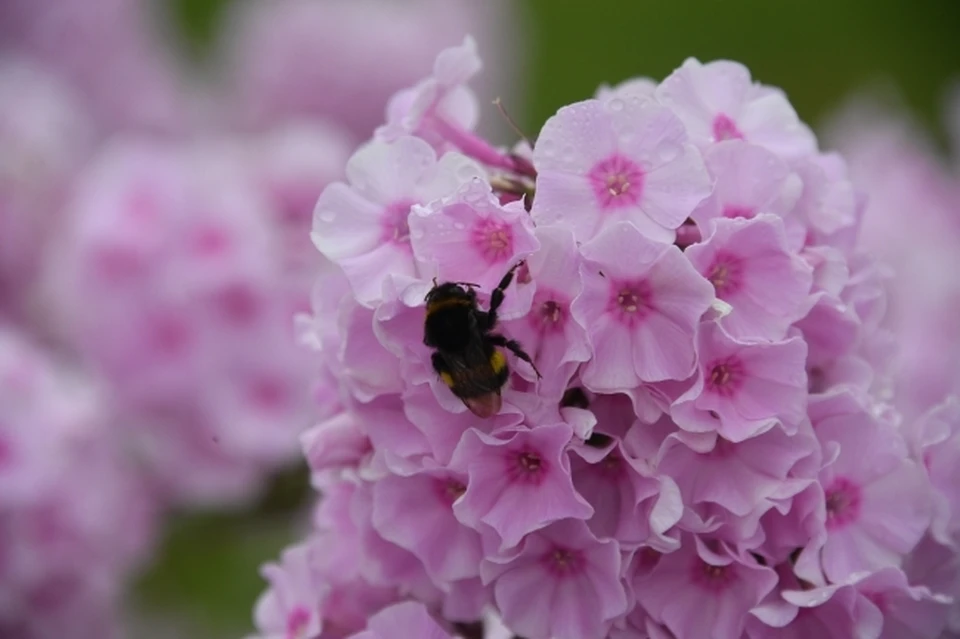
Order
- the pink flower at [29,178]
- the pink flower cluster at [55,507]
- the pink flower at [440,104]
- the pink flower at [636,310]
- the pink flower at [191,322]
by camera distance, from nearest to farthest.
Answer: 1. the pink flower at [636,310]
2. the pink flower at [440,104]
3. the pink flower cluster at [55,507]
4. the pink flower at [191,322]
5. the pink flower at [29,178]

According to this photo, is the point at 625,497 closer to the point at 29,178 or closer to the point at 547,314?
the point at 547,314

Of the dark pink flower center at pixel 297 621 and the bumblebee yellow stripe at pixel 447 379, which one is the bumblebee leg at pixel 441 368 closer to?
the bumblebee yellow stripe at pixel 447 379

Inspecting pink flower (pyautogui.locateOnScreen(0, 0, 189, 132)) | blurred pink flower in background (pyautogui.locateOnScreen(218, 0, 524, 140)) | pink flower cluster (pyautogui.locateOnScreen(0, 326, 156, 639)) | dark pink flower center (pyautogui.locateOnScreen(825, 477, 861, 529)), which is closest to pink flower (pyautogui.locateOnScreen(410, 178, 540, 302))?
dark pink flower center (pyautogui.locateOnScreen(825, 477, 861, 529))

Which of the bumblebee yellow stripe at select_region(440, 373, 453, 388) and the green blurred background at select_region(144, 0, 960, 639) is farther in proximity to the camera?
the green blurred background at select_region(144, 0, 960, 639)

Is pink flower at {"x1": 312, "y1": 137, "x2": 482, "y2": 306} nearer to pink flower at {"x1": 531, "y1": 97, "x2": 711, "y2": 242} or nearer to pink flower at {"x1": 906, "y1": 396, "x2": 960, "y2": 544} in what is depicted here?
pink flower at {"x1": 531, "y1": 97, "x2": 711, "y2": 242}

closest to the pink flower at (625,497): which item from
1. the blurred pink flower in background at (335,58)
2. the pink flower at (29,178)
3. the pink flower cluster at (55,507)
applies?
the pink flower cluster at (55,507)

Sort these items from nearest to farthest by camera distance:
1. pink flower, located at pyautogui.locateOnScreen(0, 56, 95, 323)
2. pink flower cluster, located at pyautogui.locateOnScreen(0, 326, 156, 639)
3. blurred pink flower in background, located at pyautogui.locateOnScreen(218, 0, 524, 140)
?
pink flower cluster, located at pyautogui.locateOnScreen(0, 326, 156, 639) → pink flower, located at pyautogui.locateOnScreen(0, 56, 95, 323) → blurred pink flower in background, located at pyautogui.locateOnScreen(218, 0, 524, 140)
